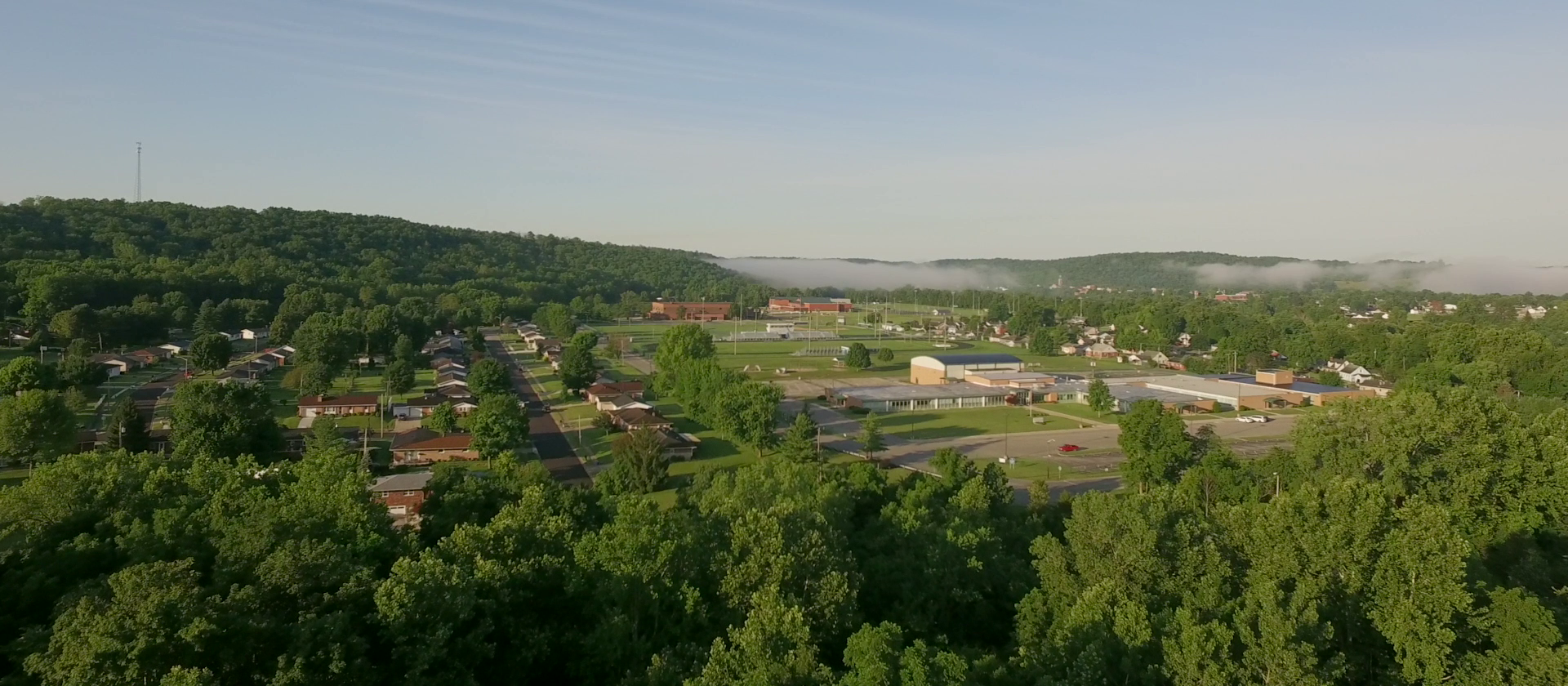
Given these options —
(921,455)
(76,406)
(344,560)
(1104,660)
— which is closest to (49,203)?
(76,406)

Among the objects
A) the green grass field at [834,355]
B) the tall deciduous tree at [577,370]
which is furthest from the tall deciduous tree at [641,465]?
the green grass field at [834,355]

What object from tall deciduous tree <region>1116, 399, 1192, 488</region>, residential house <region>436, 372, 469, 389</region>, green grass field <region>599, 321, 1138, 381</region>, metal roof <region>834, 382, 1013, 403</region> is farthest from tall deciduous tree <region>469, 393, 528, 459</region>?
green grass field <region>599, 321, 1138, 381</region>

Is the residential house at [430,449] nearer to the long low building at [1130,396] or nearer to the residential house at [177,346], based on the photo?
the residential house at [177,346]

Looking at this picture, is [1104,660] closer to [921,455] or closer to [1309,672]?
[1309,672]

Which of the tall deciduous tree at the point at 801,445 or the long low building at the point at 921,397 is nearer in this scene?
the tall deciduous tree at the point at 801,445

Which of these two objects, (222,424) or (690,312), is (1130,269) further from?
(222,424)

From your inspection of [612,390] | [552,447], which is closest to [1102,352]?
[612,390]

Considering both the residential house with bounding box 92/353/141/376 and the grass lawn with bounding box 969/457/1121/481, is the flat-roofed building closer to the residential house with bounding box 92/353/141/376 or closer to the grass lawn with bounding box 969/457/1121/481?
the grass lawn with bounding box 969/457/1121/481
